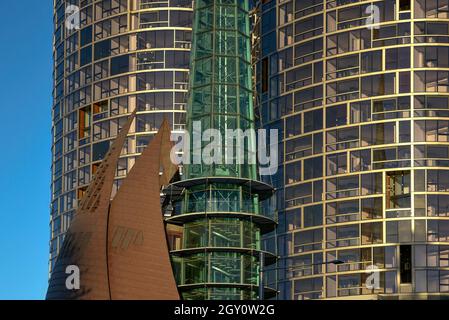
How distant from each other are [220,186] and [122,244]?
30.1ft

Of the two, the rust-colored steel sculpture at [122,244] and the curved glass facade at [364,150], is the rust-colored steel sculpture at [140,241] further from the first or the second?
the curved glass facade at [364,150]

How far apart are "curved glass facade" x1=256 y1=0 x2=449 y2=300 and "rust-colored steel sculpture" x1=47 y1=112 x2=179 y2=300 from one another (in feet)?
101

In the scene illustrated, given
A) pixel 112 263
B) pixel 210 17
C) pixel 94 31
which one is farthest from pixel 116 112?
pixel 112 263

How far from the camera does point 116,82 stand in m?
133

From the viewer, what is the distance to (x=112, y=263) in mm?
84875

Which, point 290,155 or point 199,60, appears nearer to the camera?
point 199,60

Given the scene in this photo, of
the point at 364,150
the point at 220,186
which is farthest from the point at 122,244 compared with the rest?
the point at 364,150

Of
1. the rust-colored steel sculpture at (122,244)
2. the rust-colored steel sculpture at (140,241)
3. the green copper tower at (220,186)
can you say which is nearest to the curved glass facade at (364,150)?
the green copper tower at (220,186)

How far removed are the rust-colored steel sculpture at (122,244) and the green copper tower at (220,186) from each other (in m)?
3.84

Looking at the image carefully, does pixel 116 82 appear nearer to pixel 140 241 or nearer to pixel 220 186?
pixel 220 186

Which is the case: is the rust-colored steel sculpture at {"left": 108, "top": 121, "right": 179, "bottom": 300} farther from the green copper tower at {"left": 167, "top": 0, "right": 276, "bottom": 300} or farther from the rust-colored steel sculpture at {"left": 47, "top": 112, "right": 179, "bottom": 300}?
the green copper tower at {"left": 167, "top": 0, "right": 276, "bottom": 300}

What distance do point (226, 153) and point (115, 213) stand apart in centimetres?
972

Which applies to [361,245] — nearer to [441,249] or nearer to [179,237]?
[441,249]

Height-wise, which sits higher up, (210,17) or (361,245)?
(210,17)
